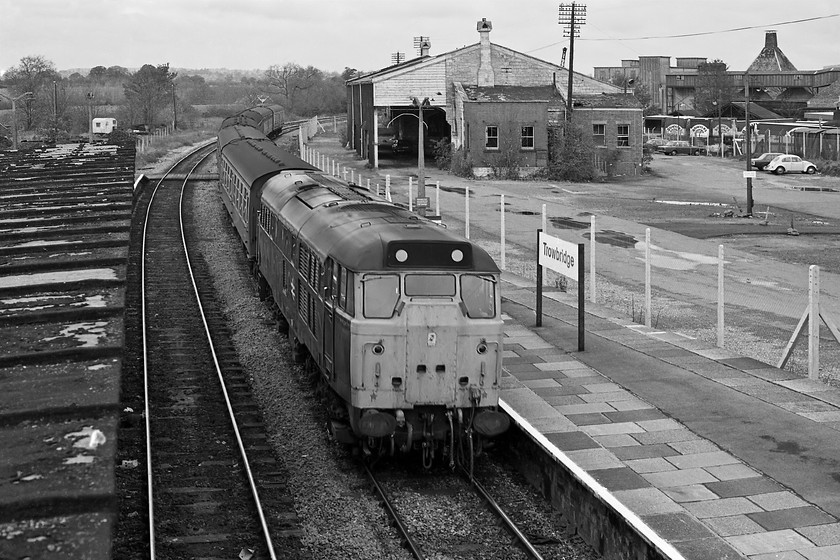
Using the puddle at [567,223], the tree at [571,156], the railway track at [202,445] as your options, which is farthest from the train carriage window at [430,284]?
the tree at [571,156]

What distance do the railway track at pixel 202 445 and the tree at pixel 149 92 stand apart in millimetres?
Answer: 75418

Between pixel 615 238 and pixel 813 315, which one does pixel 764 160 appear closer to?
pixel 615 238

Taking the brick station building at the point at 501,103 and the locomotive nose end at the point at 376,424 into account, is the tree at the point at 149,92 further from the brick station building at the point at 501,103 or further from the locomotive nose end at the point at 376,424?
the locomotive nose end at the point at 376,424

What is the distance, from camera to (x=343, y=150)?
6912 cm

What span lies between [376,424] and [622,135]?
4701 cm

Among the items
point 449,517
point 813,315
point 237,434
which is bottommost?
point 449,517

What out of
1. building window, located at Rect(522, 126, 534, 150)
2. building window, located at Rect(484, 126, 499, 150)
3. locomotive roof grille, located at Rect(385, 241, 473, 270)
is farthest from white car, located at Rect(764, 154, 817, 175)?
locomotive roof grille, located at Rect(385, 241, 473, 270)

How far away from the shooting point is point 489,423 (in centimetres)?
1156

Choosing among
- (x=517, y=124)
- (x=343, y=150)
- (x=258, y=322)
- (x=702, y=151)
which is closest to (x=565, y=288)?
(x=258, y=322)

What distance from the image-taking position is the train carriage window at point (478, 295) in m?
11.6

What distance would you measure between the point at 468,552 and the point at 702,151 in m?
72.3

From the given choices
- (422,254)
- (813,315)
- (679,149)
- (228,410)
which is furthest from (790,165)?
(422,254)

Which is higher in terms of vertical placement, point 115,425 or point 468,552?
point 115,425

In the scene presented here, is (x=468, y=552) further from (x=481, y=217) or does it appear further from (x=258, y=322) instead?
(x=481, y=217)
